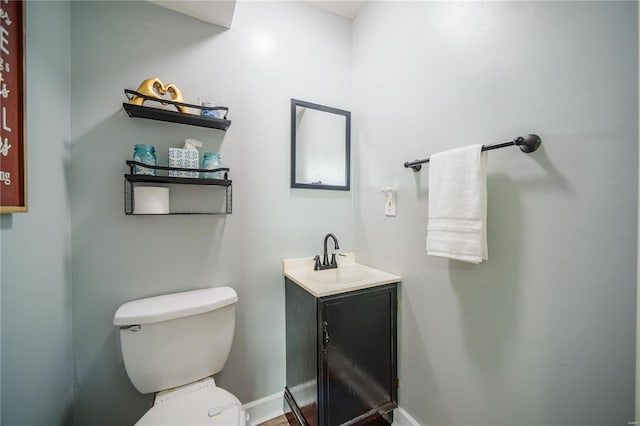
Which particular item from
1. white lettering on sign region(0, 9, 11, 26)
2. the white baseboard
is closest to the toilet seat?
the white baseboard

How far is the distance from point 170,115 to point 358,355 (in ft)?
4.91

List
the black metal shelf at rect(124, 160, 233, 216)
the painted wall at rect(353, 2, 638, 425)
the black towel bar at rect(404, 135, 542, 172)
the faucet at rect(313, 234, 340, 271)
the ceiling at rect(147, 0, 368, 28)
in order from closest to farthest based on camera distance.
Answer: the painted wall at rect(353, 2, 638, 425) → the black towel bar at rect(404, 135, 542, 172) → the black metal shelf at rect(124, 160, 233, 216) → the ceiling at rect(147, 0, 368, 28) → the faucet at rect(313, 234, 340, 271)

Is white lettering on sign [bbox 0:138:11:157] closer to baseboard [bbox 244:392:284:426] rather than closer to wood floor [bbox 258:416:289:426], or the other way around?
baseboard [bbox 244:392:284:426]

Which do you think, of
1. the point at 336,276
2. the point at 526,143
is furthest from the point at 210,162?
the point at 526,143

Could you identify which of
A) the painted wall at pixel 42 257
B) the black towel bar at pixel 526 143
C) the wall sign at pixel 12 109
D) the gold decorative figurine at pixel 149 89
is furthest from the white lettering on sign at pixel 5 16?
the black towel bar at pixel 526 143

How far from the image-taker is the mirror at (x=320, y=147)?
152 cm

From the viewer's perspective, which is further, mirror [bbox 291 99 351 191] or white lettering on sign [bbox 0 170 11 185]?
mirror [bbox 291 99 351 191]

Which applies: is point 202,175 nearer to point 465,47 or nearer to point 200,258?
point 200,258

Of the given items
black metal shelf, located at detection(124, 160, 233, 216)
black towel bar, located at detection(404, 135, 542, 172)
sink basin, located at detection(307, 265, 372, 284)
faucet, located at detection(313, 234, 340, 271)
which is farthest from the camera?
faucet, located at detection(313, 234, 340, 271)

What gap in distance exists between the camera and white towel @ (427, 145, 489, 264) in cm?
87

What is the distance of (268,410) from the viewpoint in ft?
4.66

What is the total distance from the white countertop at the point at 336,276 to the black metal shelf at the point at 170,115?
883mm

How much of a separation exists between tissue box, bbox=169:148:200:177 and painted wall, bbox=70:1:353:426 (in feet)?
0.40

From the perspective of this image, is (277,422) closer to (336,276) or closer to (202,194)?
(336,276)
